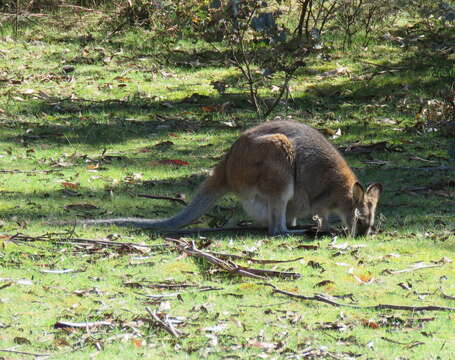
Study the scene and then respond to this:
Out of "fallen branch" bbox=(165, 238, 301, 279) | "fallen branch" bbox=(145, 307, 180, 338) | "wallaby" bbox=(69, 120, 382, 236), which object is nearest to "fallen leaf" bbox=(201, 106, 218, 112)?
"wallaby" bbox=(69, 120, 382, 236)

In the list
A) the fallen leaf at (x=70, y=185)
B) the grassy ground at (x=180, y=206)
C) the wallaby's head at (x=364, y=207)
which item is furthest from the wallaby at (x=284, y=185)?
the fallen leaf at (x=70, y=185)

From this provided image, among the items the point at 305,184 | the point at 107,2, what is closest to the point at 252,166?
the point at 305,184

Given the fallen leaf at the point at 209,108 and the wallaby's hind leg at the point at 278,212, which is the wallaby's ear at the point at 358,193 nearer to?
the wallaby's hind leg at the point at 278,212

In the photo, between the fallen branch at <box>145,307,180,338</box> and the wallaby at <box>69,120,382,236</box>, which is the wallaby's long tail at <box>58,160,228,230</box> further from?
the fallen branch at <box>145,307,180,338</box>

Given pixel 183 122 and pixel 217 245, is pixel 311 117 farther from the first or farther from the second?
pixel 217 245

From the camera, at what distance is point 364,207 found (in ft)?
24.3

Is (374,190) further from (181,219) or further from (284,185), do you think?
(181,219)

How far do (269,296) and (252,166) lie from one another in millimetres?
1976

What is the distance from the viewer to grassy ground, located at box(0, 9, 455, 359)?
491 cm

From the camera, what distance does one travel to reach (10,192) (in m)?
8.36

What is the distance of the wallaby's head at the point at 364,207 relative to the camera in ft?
24.3

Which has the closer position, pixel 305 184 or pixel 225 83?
pixel 305 184

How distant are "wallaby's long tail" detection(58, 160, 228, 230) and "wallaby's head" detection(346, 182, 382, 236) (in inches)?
45.6

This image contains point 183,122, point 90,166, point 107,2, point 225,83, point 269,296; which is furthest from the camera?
point 107,2
